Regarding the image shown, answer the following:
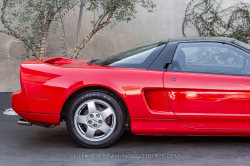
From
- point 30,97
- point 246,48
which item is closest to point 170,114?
point 246,48

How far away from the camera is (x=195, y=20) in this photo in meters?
8.96

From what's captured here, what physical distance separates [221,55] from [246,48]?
31 centimetres

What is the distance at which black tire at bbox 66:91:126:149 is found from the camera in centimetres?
422

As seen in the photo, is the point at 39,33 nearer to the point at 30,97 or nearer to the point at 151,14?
the point at 151,14

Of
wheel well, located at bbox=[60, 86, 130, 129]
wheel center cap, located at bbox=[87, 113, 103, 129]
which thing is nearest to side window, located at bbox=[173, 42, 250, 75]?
Answer: wheel well, located at bbox=[60, 86, 130, 129]

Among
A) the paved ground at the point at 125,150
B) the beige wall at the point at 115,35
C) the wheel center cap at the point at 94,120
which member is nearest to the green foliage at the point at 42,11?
the beige wall at the point at 115,35

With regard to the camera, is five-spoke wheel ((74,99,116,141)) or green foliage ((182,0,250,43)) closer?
five-spoke wheel ((74,99,116,141))

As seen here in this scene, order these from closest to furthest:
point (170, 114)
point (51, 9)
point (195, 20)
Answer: point (170, 114)
point (51, 9)
point (195, 20)

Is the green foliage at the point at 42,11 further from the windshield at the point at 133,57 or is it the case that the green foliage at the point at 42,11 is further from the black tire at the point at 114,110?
the black tire at the point at 114,110

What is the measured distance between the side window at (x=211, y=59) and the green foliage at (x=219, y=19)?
4795mm

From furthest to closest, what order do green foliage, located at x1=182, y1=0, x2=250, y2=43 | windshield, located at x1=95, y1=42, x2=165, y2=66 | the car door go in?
1. green foliage, located at x1=182, y1=0, x2=250, y2=43
2. windshield, located at x1=95, y1=42, x2=165, y2=66
3. the car door

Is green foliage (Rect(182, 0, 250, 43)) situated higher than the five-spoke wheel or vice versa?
green foliage (Rect(182, 0, 250, 43))

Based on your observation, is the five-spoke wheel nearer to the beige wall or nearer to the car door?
the car door

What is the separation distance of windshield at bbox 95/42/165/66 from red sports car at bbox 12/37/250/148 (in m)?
0.01
